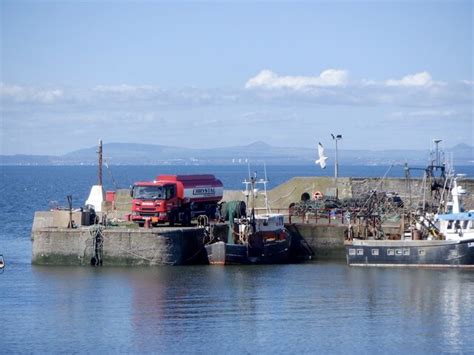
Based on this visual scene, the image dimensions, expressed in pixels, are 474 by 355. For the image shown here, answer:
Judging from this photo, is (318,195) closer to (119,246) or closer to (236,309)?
(119,246)

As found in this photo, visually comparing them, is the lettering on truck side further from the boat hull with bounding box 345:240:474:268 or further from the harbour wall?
the boat hull with bounding box 345:240:474:268

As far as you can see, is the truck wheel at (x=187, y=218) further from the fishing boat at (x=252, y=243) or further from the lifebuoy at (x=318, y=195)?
the lifebuoy at (x=318, y=195)

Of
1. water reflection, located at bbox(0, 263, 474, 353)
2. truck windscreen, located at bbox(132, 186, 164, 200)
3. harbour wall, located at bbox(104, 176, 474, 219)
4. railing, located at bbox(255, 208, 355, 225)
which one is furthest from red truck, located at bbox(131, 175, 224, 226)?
harbour wall, located at bbox(104, 176, 474, 219)

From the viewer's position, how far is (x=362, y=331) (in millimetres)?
37000

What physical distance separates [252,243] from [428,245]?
25.8ft

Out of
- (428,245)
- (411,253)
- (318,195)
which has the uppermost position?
(318,195)

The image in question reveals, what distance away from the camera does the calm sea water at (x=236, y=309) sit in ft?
116

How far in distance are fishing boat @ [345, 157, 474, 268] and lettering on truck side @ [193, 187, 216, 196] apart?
27.3 feet

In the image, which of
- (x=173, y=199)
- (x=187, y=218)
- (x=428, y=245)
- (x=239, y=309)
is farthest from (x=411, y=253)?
(x=239, y=309)

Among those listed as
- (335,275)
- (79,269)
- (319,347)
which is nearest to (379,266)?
(335,275)

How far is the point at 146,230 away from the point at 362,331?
1528 centimetres

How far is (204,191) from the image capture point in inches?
2235

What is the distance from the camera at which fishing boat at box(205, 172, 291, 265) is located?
2015 inches

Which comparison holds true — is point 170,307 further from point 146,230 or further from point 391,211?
point 391,211
